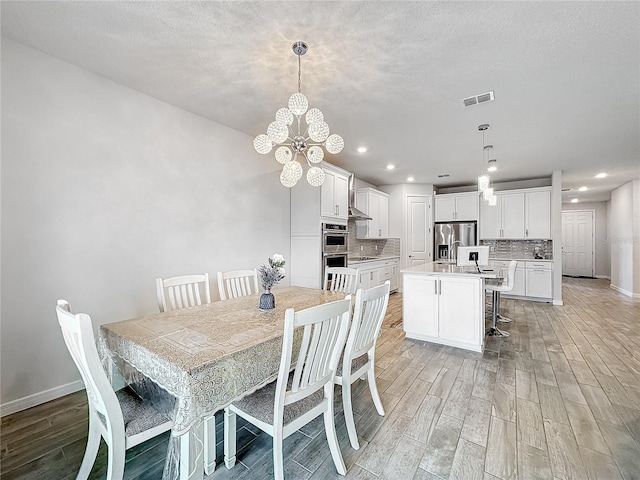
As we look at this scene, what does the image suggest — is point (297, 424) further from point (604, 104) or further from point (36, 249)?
point (604, 104)

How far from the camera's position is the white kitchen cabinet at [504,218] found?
19.8ft

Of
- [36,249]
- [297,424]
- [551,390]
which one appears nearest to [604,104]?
[551,390]

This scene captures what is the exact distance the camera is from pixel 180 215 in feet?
9.96

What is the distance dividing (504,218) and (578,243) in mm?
5605

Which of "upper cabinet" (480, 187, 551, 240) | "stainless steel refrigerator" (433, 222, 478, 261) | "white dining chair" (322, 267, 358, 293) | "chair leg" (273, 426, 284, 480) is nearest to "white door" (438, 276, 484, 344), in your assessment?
"white dining chair" (322, 267, 358, 293)

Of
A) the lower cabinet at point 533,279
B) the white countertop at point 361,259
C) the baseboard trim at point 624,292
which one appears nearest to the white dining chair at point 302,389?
the white countertop at point 361,259

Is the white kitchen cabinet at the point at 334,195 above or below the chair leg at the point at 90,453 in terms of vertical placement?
above

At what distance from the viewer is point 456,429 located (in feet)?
6.20

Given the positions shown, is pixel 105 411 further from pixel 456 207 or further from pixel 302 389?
pixel 456 207

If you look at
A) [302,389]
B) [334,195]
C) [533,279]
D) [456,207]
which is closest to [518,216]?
[456,207]

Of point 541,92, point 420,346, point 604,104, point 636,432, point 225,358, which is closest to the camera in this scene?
point 225,358

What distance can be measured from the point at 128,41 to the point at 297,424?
2.73 m

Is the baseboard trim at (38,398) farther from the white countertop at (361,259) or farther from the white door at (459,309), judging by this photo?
the white countertop at (361,259)

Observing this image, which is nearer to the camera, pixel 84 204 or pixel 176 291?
pixel 176 291
